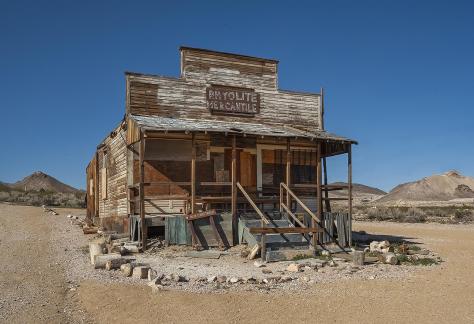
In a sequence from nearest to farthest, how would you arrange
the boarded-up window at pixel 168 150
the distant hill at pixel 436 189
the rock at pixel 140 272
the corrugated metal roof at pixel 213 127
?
the rock at pixel 140 272 → the corrugated metal roof at pixel 213 127 → the boarded-up window at pixel 168 150 → the distant hill at pixel 436 189

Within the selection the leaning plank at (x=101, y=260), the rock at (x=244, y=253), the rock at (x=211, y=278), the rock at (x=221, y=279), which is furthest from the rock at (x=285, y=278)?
the leaning plank at (x=101, y=260)

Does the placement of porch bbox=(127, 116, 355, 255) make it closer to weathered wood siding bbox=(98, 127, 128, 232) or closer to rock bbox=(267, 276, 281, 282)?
weathered wood siding bbox=(98, 127, 128, 232)

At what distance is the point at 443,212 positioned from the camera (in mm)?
41312

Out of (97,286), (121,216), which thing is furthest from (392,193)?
(97,286)

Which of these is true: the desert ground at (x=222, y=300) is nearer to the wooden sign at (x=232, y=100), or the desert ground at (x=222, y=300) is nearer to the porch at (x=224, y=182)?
the porch at (x=224, y=182)

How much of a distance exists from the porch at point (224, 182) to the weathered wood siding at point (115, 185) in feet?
2.97

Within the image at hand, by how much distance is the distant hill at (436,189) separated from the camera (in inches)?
2839

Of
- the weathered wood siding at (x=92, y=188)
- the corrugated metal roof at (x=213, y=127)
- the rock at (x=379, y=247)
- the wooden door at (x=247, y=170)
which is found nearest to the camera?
the corrugated metal roof at (x=213, y=127)

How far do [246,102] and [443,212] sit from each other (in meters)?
28.6

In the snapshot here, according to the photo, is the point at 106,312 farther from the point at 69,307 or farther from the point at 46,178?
the point at 46,178

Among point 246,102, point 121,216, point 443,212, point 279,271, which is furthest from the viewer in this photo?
point 443,212

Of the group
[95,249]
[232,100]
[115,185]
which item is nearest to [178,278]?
[95,249]

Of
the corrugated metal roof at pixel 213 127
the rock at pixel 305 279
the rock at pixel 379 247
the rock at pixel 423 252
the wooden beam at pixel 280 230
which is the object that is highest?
the corrugated metal roof at pixel 213 127

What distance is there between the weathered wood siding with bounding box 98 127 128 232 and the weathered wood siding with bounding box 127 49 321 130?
169 cm
